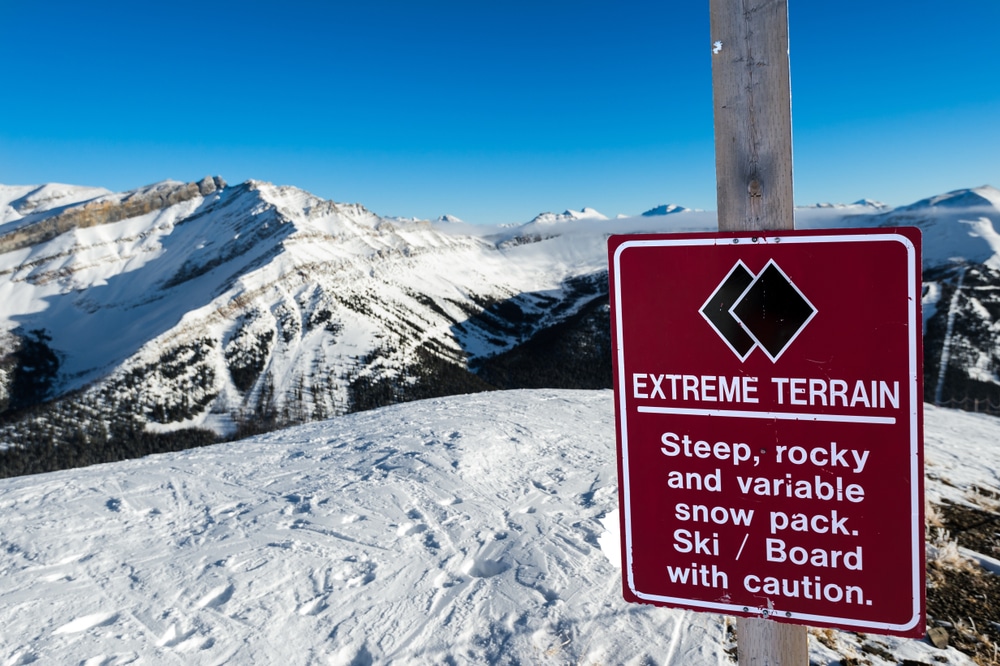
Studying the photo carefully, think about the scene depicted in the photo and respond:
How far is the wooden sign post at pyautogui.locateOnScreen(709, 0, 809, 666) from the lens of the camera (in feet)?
7.01

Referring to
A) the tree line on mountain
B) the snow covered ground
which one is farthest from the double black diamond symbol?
the tree line on mountain

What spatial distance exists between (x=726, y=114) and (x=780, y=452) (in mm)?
1345

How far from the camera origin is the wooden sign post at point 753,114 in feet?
7.01

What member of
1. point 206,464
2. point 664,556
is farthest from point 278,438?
Result: point 664,556

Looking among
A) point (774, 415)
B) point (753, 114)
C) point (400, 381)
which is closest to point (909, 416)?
point (774, 415)

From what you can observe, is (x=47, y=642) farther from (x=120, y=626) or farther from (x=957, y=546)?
(x=957, y=546)

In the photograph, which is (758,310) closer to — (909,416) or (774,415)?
(774,415)

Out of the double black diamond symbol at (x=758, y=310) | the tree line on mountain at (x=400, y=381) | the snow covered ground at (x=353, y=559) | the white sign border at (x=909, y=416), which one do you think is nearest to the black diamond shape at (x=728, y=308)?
the double black diamond symbol at (x=758, y=310)

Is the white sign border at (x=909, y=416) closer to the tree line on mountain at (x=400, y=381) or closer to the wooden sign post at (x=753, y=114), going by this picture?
the wooden sign post at (x=753, y=114)

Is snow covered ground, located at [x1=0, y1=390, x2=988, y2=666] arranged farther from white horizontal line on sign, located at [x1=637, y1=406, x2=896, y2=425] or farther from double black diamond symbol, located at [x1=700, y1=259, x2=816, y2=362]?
double black diamond symbol, located at [x1=700, y1=259, x2=816, y2=362]

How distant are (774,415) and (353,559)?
215 inches

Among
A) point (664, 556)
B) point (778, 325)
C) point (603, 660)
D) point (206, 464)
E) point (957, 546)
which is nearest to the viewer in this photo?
point (778, 325)

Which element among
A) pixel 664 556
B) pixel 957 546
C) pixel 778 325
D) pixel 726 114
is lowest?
pixel 957 546

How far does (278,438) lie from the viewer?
12.1 m
